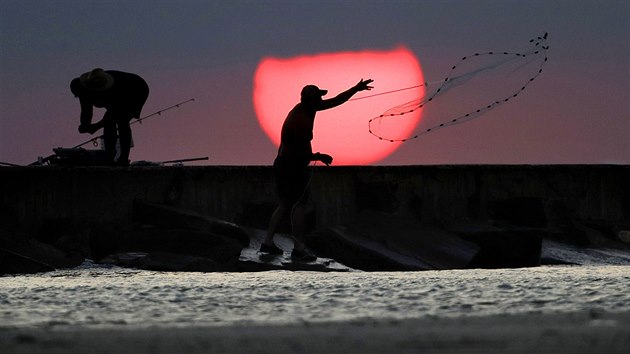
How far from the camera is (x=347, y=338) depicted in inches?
57.7

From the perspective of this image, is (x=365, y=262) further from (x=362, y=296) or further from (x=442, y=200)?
(x=362, y=296)

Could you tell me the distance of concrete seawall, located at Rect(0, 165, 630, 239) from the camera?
1077 cm

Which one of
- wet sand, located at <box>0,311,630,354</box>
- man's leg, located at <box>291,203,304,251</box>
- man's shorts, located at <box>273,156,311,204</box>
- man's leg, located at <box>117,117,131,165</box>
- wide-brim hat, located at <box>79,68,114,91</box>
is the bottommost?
man's leg, located at <box>291,203,304,251</box>

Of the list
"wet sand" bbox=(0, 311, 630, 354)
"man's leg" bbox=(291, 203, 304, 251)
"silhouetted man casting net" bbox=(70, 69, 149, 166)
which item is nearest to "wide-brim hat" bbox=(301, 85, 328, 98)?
"man's leg" bbox=(291, 203, 304, 251)

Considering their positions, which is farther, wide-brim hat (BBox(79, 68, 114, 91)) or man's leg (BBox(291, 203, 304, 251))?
wide-brim hat (BBox(79, 68, 114, 91))

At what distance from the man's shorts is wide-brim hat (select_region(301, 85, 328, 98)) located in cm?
69

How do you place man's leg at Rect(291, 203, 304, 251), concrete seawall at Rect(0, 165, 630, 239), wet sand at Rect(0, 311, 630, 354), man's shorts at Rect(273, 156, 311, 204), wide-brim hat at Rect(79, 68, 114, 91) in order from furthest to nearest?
wide-brim hat at Rect(79, 68, 114, 91), concrete seawall at Rect(0, 165, 630, 239), man's shorts at Rect(273, 156, 311, 204), man's leg at Rect(291, 203, 304, 251), wet sand at Rect(0, 311, 630, 354)

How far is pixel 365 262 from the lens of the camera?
9594mm

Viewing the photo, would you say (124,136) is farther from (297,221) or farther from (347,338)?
(347,338)

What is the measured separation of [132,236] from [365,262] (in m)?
2.30

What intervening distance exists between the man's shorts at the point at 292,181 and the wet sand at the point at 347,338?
26.1 feet

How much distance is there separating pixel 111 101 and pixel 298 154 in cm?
518

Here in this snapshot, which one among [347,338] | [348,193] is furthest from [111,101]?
[347,338]

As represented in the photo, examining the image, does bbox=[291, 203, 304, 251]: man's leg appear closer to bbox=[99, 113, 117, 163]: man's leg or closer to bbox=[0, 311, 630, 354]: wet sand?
bbox=[99, 113, 117, 163]: man's leg
